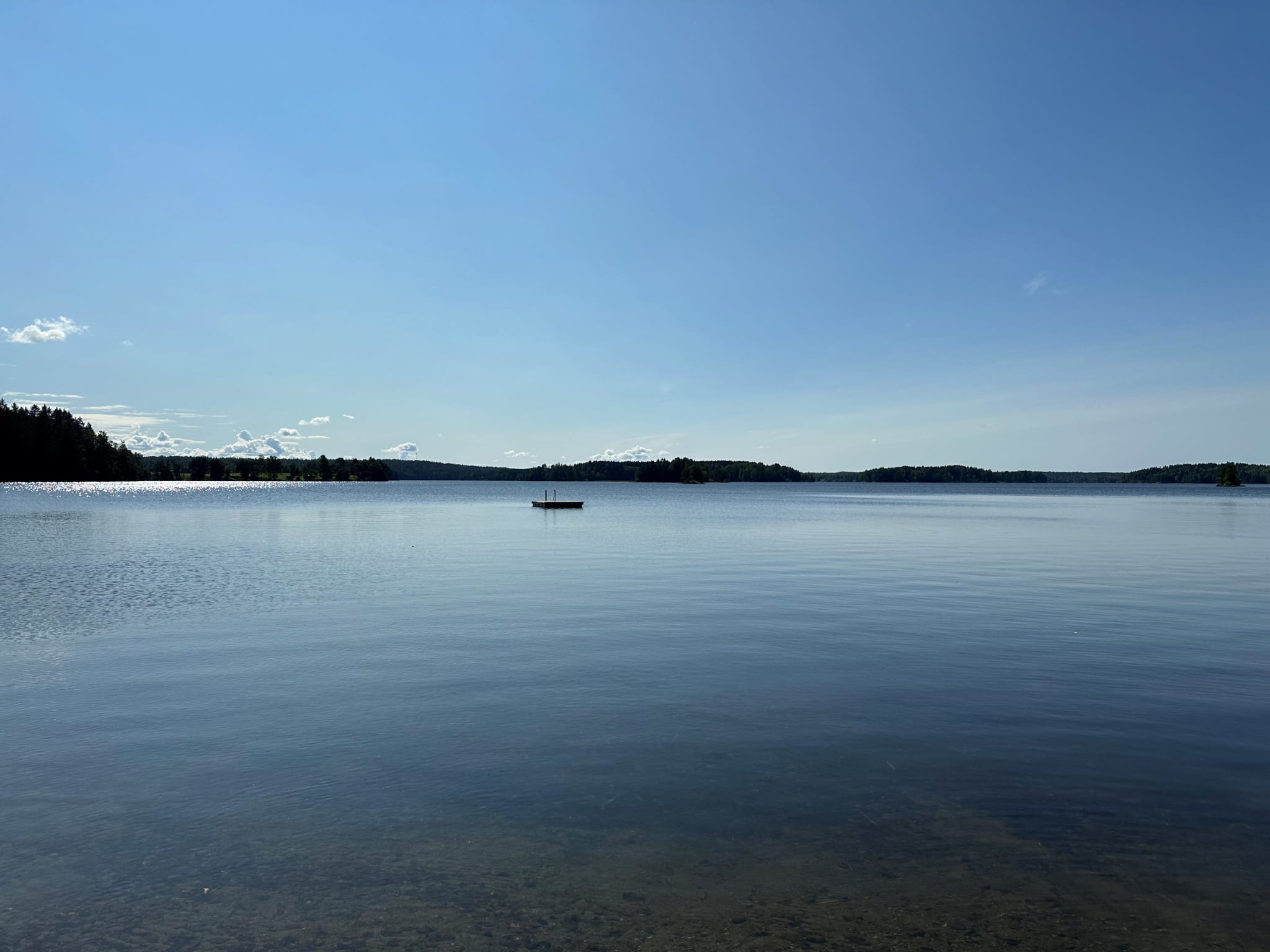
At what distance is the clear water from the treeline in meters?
179

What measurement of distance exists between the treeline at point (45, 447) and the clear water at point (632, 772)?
179 metres

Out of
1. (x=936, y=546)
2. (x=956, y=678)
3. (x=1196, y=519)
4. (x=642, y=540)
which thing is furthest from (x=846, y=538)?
(x=1196, y=519)

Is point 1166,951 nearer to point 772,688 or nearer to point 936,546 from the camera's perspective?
point 772,688

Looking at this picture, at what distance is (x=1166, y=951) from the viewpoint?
6551 mm

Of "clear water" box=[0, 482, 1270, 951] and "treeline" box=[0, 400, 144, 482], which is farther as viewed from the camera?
"treeline" box=[0, 400, 144, 482]

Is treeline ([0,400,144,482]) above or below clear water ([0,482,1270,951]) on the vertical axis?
above

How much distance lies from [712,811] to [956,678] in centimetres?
867

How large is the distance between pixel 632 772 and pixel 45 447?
681 ft

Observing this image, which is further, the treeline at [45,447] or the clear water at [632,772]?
the treeline at [45,447]

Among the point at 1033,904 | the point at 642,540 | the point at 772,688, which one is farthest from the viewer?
the point at 642,540

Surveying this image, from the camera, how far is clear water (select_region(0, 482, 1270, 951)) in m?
7.03

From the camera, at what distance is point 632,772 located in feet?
34.2

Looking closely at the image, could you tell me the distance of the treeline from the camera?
539 feet

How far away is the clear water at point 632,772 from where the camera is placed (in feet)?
23.1
